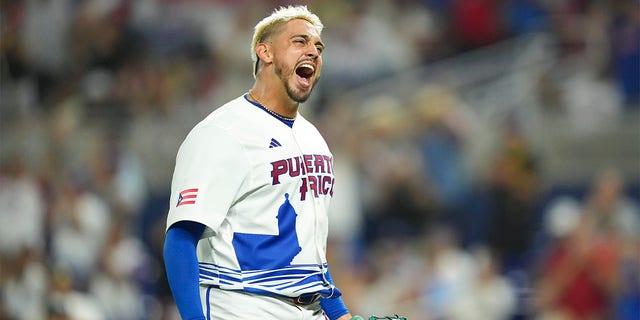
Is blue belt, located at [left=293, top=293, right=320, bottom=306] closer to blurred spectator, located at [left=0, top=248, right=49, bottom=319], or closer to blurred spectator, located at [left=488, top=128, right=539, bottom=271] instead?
blurred spectator, located at [left=0, top=248, right=49, bottom=319]

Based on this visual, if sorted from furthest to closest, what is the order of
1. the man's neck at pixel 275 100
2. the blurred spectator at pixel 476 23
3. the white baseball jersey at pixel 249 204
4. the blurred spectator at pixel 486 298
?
1. the blurred spectator at pixel 476 23
2. the blurred spectator at pixel 486 298
3. the man's neck at pixel 275 100
4. the white baseball jersey at pixel 249 204

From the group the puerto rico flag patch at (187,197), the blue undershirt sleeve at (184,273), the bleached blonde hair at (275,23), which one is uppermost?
the bleached blonde hair at (275,23)

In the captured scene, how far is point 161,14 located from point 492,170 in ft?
12.3

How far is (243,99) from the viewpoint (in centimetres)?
349

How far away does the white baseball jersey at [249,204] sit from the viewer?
3199 mm

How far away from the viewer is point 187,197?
3180 millimetres

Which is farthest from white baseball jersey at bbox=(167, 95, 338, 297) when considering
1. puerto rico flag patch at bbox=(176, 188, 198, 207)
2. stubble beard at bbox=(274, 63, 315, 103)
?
stubble beard at bbox=(274, 63, 315, 103)

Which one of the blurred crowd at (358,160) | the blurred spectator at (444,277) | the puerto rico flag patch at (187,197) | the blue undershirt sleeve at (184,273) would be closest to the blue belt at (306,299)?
the blue undershirt sleeve at (184,273)

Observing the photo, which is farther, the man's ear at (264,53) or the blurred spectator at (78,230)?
the blurred spectator at (78,230)

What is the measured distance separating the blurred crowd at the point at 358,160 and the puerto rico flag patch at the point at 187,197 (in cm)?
383

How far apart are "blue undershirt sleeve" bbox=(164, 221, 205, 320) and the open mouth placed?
2.17ft

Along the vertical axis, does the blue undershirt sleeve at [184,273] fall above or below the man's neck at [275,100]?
below

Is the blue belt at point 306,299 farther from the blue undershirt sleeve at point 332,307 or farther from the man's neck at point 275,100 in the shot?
the man's neck at point 275,100

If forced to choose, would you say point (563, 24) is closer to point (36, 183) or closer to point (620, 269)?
point (620, 269)
